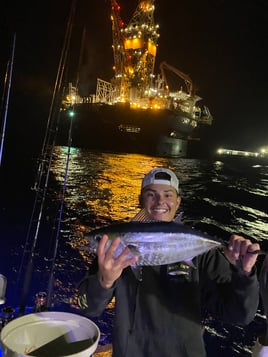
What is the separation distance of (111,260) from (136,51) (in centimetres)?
10004

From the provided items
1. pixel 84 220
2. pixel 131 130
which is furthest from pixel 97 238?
pixel 131 130

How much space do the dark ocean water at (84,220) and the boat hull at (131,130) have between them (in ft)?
149

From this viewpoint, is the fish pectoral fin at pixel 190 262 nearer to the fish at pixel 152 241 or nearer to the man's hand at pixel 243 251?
the fish at pixel 152 241

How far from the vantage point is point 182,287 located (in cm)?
259

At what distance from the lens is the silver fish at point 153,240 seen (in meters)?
2.42

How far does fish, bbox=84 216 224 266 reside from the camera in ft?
7.95

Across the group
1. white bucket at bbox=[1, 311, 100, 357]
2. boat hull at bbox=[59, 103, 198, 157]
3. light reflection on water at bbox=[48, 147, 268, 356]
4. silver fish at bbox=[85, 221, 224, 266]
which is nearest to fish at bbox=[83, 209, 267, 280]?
silver fish at bbox=[85, 221, 224, 266]

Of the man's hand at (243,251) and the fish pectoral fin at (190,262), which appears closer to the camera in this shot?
the man's hand at (243,251)

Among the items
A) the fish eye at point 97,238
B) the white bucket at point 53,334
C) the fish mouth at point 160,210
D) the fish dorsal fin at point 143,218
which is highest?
the fish mouth at point 160,210

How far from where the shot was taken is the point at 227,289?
2.60m

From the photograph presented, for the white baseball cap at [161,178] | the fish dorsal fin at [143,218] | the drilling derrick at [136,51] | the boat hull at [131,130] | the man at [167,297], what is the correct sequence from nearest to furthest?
the man at [167,297], the fish dorsal fin at [143,218], the white baseball cap at [161,178], the boat hull at [131,130], the drilling derrick at [136,51]

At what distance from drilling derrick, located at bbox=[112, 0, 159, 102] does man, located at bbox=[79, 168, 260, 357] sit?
94.5m

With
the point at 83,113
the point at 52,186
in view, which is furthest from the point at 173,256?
the point at 83,113

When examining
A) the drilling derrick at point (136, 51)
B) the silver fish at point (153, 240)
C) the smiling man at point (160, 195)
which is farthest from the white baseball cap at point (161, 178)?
the drilling derrick at point (136, 51)
